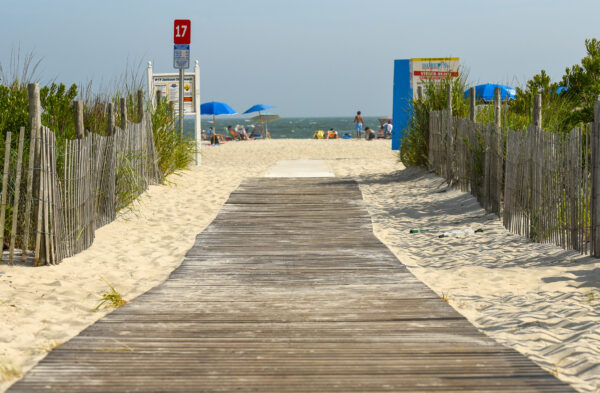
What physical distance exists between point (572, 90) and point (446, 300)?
7.25 meters

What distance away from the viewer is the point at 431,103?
13.0 metres

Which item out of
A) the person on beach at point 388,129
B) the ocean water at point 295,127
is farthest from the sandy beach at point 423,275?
the ocean water at point 295,127

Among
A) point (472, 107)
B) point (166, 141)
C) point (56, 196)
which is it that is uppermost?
point (472, 107)

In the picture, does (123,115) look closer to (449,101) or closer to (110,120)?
(110,120)

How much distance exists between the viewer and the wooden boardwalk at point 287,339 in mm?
3529

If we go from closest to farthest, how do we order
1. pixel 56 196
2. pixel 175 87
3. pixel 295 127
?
pixel 56 196 → pixel 175 87 → pixel 295 127

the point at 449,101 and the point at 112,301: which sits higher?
the point at 449,101

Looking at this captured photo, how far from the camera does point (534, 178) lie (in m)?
7.30

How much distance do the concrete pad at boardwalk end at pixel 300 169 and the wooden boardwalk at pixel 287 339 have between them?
8.13 metres

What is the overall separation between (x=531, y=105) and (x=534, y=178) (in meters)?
5.44

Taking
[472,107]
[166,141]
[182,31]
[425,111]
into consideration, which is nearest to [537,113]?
[472,107]

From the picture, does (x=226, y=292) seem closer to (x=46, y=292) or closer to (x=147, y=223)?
(x=46, y=292)

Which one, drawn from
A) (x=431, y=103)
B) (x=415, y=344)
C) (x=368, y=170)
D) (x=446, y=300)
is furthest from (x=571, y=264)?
(x=368, y=170)

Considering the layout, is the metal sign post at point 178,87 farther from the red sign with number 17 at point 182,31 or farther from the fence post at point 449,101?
the fence post at point 449,101
